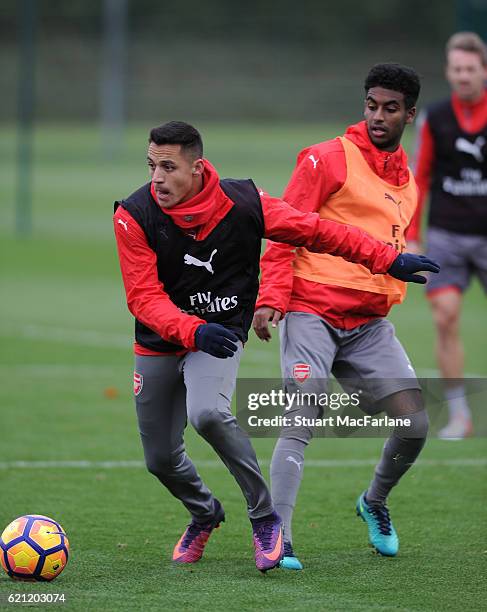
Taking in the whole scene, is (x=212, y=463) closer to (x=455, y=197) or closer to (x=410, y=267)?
(x=455, y=197)

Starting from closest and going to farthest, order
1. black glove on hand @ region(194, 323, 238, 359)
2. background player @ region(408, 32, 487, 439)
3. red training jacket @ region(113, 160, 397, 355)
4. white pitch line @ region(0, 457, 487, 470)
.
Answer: black glove on hand @ region(194, 323, 238, 359) → red training jacket @ region(113, 160, 397, 355) → white pitch line @ region(0, 457, 487, 470) → background player @ region(408, 32, 487, 439)

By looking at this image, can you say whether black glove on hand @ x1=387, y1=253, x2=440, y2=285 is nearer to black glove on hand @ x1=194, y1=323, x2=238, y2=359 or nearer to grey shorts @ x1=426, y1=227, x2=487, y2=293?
black glove on hand @ x1=194, y1=323, x2=238, y2=359

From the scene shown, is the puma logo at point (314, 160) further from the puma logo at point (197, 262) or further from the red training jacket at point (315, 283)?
the puma logo at point (197, 262)

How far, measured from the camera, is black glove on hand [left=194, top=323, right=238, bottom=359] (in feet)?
18.3

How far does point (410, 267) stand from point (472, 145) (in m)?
3.92

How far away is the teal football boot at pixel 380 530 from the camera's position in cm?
640

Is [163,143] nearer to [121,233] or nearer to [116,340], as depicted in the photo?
[121,233]

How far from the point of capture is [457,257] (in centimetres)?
973

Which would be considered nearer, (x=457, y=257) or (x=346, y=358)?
(x=346, y=358)

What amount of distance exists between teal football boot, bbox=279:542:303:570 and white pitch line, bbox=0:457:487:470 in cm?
251

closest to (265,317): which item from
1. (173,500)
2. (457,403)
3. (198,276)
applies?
(198,276)

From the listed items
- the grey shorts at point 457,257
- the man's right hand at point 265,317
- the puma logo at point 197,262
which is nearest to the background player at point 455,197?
the grey shorts at point 457,257

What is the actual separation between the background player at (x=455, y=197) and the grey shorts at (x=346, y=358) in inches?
125

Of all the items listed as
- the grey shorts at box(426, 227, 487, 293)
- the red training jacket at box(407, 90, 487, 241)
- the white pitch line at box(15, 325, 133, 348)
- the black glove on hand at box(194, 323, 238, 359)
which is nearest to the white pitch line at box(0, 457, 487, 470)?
the grey shorts at box(426, 227, 487, 293)
